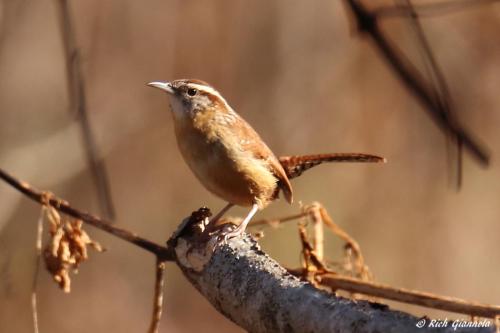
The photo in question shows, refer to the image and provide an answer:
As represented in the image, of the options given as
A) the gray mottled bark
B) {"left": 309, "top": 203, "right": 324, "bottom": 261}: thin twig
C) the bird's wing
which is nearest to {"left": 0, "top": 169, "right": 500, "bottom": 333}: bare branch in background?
the gray mottled bark

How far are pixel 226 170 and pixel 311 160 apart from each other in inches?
16.9

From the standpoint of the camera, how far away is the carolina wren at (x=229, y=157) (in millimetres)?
3402

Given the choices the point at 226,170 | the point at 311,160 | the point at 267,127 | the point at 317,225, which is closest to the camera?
the point at 317,225

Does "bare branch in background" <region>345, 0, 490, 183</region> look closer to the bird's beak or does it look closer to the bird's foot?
the bird's foot

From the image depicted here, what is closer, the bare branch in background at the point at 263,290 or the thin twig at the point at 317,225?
the bare branch in background at the point at 263,290

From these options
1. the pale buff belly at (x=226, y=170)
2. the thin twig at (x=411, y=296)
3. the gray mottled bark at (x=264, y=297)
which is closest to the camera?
the gray mottled bark at (x=264, y=297)

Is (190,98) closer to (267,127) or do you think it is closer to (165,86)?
(165,86)

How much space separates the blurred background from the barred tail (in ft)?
9.63

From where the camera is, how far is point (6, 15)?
5961 mm

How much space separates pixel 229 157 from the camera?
3406mm

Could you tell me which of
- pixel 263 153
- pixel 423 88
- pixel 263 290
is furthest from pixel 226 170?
pixel 423 88

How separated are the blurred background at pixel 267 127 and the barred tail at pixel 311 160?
2936 millimetres

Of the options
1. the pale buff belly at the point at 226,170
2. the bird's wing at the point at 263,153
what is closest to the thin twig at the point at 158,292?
the pale buff belly at the point at 226,170

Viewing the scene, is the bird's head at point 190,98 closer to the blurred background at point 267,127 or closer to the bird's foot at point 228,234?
the bird's foot at point 228,234
